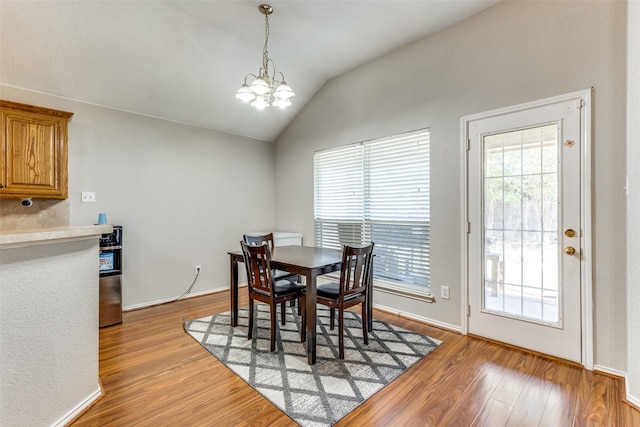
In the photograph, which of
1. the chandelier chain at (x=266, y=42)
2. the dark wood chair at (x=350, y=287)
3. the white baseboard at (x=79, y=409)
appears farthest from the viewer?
the chandelier chain at (x=266, y=42)

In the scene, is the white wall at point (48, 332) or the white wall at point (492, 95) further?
the white wall at point (492, 95)

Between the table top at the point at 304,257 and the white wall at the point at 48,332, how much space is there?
1294 mm

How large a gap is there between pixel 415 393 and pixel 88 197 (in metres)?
3.66

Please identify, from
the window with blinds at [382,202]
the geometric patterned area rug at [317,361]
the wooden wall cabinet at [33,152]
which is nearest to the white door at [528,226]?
the window with blinds at [382,202]

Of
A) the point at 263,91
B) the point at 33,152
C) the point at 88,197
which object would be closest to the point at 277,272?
the point at 263,91

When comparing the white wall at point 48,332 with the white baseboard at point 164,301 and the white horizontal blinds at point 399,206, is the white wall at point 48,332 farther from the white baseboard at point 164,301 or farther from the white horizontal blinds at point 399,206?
the white horizontal blinds at point 399,206

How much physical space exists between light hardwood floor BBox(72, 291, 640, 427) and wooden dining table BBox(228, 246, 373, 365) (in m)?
0.52

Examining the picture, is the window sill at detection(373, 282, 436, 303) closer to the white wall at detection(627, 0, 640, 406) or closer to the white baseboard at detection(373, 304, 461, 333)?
the white baseboard at detection(373, 304, 461, 333)

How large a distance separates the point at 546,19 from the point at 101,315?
15.8 ft

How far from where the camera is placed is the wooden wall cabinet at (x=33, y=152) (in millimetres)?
2570

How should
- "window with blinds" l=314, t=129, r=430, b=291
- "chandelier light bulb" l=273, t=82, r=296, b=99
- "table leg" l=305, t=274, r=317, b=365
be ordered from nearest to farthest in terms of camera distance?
1. "table leg" l=305, t=274, r=317, b=365
2. "chandelier light bulb" l=273, t=82, r=296, b=99
3. "window with blinds" l=314, t=129, r=430, b=291

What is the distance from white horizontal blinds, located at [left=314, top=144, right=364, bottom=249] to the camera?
386 cm

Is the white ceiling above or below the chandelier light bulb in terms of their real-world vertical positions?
above

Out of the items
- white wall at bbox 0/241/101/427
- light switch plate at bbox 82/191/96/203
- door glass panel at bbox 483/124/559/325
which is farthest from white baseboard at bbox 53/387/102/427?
door glass panel at bbox 483/124/559/325
